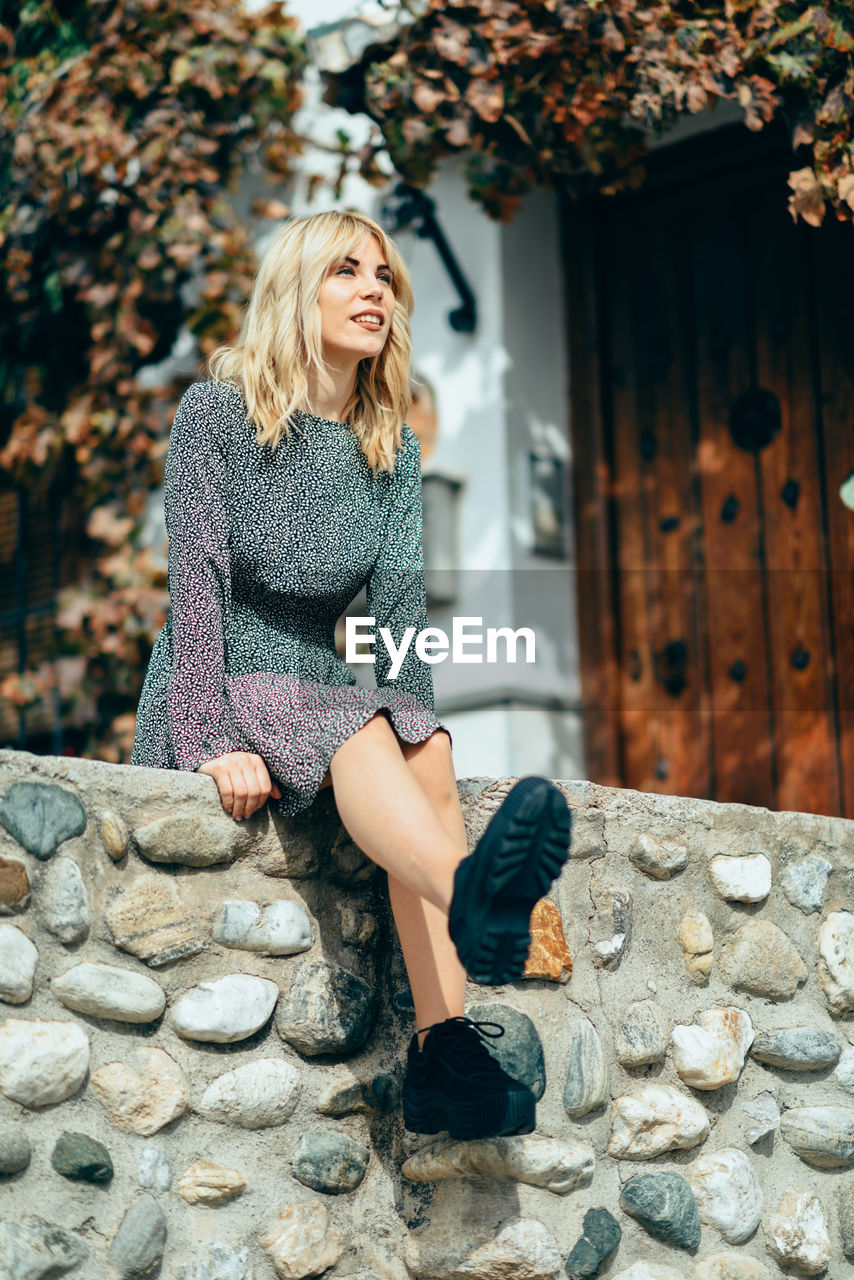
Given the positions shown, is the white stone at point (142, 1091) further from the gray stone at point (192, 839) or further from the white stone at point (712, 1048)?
the white stone at point (712, 1048)

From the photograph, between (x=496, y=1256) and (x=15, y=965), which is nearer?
(x=15, y=965)

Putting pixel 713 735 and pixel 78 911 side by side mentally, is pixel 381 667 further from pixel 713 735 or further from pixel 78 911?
pixel 713 735

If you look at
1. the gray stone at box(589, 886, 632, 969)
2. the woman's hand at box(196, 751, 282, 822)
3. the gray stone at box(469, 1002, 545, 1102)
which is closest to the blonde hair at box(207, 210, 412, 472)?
the woman's hand at box(196, 751, 282, 822)

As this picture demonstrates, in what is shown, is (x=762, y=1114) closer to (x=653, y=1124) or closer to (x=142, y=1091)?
(x=653, y=1124)

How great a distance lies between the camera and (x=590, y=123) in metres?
2.94

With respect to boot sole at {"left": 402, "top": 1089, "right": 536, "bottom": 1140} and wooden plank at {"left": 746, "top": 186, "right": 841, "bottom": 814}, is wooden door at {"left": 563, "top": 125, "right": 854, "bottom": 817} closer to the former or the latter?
wooden plank at {"left": 746, "top": 186, "right": 841, "bottom": 814}

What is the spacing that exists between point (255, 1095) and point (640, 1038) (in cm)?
56

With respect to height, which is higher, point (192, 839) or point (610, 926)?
point (192, 839)

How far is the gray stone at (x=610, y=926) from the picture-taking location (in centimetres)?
199

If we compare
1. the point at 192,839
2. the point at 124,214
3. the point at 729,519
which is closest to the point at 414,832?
the point at 192,839

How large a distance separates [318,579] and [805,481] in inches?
65.6

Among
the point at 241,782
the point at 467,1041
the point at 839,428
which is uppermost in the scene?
the point at 839,428

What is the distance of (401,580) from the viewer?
7.32 ft

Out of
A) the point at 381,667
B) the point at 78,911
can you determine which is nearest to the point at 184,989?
the point at 78,911
